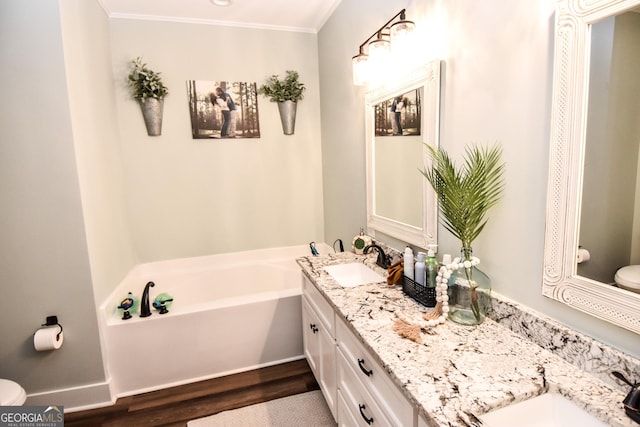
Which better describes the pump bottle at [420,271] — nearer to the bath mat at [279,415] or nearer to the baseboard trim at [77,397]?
the bath mat at [279,415]

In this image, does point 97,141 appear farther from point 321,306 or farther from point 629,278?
point 629,278

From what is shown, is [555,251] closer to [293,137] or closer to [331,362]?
[331,362]

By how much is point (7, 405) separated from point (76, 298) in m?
0.59

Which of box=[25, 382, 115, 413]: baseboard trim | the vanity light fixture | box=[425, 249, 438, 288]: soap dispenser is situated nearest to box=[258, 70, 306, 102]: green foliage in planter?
the vanity light fixture

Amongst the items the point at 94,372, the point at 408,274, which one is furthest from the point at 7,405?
the point at 408,274

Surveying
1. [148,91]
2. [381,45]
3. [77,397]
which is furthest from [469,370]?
[148,91]

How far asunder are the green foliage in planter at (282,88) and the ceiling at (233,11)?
0.45 meters

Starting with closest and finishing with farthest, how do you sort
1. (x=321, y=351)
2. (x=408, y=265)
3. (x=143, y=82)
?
(x=408, y=265) < (x=321, y=351) < (x=143, y=82)

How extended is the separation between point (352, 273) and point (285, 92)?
1.83 meters

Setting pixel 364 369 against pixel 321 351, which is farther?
pixel 321 351

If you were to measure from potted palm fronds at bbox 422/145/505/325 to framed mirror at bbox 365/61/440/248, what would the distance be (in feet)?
1.06

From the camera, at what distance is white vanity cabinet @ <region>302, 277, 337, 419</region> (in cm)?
165

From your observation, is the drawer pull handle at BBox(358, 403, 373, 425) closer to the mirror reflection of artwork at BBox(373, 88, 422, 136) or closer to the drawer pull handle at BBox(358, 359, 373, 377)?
the drawer pull handle at BBox(358, 359, 373, 377)

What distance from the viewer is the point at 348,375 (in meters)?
1.44
